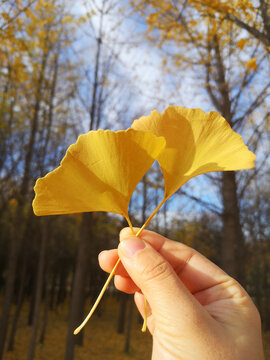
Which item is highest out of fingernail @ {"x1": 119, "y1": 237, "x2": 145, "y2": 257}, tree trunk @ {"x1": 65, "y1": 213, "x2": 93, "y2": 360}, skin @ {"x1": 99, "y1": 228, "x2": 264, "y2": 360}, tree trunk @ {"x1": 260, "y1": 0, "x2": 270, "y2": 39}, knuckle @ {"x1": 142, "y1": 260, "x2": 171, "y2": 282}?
tree trunk @ {"x1": 260, "y1": 0, "x2": 270, "y2": 39}

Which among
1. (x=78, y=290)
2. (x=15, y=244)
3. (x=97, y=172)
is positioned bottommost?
(x=78, y=290)

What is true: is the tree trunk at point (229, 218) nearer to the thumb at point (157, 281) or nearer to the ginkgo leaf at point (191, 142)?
the thumb at point (157, 281)

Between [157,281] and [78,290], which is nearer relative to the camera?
[157,281]

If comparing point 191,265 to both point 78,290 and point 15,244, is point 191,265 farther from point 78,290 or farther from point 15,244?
point 15,244

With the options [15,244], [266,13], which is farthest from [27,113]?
[266,13]

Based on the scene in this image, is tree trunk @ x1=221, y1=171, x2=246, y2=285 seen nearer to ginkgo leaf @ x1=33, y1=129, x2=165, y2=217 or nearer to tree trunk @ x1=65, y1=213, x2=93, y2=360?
tree trunk @ x1=65, y1=213, x2=93, y2=360

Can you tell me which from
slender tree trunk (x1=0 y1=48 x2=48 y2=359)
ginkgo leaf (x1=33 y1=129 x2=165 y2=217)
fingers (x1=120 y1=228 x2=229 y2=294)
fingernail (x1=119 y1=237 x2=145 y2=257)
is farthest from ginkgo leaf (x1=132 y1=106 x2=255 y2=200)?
slender tree trunk (x1=0 y1=48 x2=48 y2=359)

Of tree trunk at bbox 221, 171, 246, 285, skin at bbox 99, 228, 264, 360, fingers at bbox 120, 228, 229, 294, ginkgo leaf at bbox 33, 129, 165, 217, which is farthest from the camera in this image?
tree trunk at bbox 221, 171, 246, 285

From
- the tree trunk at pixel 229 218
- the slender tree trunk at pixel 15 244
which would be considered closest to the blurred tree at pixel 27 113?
the slender tree trunk at pixel 15 244
